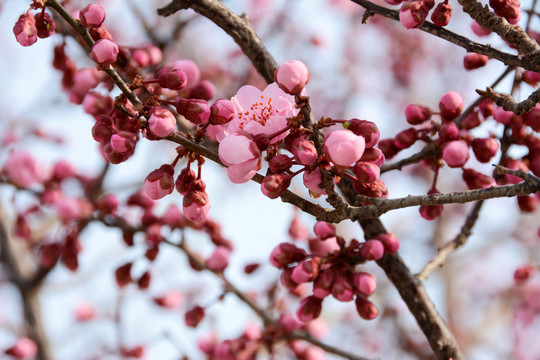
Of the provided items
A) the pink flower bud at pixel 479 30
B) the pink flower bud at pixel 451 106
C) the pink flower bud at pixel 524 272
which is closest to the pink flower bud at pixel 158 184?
the pink flower bud at pixel 451 106

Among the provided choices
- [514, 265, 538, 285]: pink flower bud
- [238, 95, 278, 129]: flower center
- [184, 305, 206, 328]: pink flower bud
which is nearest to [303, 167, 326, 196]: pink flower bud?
[238, 95, 278, 129]: flower center

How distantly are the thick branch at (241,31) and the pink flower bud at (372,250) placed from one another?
2.36 feet

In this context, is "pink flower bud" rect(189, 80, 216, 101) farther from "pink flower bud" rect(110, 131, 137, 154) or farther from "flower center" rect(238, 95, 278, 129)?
"pink flower bud" rect(110, 131, 137, 154)

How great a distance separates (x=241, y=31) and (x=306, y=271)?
0.94 meters

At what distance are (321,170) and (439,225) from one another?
3437 mm

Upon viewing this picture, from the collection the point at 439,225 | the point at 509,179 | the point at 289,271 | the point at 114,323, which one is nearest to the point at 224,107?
the point at 289,271

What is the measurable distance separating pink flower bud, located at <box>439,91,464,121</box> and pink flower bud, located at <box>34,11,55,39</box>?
1324mm

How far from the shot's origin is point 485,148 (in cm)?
177

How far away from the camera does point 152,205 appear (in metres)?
2.92

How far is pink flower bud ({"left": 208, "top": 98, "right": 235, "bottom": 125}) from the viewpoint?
57.0 inches

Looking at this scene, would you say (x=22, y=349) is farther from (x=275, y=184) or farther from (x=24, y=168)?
→ (x=275, y=184)

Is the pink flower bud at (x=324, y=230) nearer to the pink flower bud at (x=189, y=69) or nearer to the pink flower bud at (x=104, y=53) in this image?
the pink flower bud at (x=189, y=69)

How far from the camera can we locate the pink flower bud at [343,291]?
1658 millimetres

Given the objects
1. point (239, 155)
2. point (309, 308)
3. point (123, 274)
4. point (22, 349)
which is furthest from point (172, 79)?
point (22, 349)
